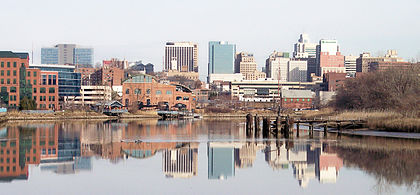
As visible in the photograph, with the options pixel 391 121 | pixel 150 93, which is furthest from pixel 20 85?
pixel 391 121

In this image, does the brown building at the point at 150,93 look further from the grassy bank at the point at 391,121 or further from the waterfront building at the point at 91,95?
the grassy bank at the point at 391,121

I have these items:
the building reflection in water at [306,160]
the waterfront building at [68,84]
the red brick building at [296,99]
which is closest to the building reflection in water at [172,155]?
the building reflection in water at [306,160]

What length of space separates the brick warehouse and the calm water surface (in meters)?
64.7

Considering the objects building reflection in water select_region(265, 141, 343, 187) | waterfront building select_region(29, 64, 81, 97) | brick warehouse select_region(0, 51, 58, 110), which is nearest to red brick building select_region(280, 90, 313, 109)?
waterfront building select_region(29, 64, 81, 97)

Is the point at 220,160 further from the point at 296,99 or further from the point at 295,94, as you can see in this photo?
the point at 295,94

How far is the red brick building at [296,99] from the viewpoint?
589 feet

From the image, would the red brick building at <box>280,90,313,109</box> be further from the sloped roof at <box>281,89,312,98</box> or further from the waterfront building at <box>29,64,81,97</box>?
the waterfront building at <box>29,64,81,97</box>

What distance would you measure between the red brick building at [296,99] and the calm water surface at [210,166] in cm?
12317

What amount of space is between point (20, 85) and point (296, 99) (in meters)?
85.5

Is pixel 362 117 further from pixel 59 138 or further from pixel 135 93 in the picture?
pixel 135 93

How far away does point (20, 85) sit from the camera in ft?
393

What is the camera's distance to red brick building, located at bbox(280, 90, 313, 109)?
180 meters

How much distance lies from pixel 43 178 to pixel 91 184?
3360mm

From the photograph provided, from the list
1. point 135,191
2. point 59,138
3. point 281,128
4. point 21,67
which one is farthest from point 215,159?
point 21,67
